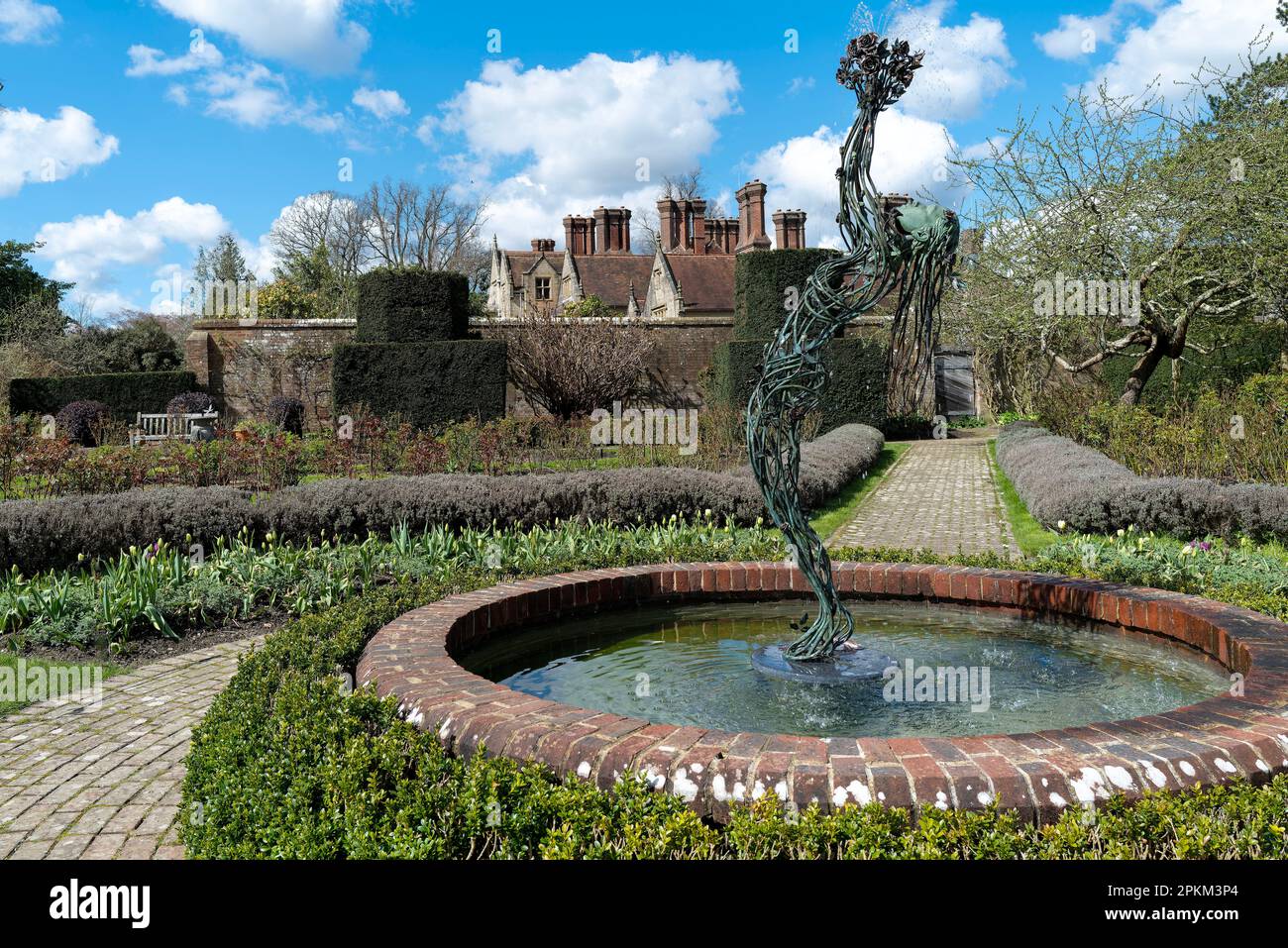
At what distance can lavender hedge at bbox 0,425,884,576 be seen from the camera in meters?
6.64

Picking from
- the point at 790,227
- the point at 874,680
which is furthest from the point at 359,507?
the point at 790,227

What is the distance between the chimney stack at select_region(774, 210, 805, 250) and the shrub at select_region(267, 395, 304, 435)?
78.4 ft

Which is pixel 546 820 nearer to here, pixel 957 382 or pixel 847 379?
pixel 847 379

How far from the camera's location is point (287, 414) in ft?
64.7

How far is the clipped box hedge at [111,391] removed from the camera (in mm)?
22500

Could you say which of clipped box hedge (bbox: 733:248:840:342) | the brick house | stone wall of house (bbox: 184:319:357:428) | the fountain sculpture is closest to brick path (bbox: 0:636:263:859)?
the fountain sculpture

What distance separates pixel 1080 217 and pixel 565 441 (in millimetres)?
8658

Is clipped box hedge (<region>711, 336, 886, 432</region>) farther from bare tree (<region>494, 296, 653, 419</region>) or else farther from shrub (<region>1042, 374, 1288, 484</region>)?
shrub (<region>1042, 374, 1288, 484</region>)

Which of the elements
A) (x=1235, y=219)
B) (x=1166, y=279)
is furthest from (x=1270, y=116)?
(x=1166, y=279)

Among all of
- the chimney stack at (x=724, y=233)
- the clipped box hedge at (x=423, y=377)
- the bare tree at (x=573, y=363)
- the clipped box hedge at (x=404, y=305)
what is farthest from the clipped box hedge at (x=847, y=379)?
the chimney stack at (x=724, y=233)

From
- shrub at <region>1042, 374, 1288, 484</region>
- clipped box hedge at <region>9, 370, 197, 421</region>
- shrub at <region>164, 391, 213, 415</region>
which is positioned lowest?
shrub at <region>1042, 374, 1288, 484</region>

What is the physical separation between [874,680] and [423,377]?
1654 centimetres
